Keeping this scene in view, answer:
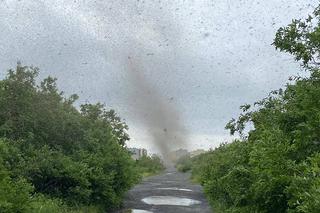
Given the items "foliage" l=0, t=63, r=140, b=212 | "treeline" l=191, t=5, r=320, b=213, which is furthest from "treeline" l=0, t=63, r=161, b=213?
"treeline" l=191, t=5, r=320, b=213

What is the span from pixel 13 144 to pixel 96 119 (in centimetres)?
1155

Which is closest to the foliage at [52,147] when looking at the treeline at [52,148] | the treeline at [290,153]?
the treeline at [52,148]

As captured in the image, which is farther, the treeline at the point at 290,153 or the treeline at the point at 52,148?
the treeline at the point at 52,148

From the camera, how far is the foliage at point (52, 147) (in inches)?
961

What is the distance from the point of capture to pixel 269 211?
1438 cm

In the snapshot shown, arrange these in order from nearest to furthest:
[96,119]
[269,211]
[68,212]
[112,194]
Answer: [269,211] < [68,212] < [112,194] < [96,119]

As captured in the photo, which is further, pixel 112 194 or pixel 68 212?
pixel 112 194

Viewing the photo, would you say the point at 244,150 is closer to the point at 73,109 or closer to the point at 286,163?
the point at 286,163

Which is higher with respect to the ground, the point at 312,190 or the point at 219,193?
the point at 219,193

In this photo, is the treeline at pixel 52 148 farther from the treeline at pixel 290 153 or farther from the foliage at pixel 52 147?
the treeline at pixel 290 153

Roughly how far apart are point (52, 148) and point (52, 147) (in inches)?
9.6

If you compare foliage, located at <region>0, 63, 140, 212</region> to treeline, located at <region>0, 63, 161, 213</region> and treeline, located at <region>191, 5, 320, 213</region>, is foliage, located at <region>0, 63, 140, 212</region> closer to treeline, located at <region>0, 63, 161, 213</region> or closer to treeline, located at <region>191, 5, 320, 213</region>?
treeline, located at <region>0, 63, 161, 213</region>

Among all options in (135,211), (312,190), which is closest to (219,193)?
(135,211)

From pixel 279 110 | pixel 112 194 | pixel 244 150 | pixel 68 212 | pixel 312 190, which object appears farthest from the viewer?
pixel 112 194
